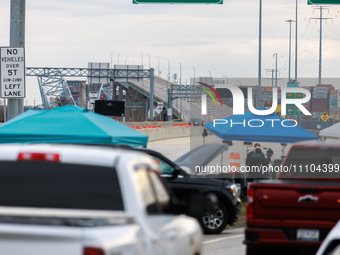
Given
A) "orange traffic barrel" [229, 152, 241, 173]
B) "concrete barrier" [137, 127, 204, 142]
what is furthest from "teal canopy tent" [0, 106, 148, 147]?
"concrete barrier" [137, 127, 204, 142]

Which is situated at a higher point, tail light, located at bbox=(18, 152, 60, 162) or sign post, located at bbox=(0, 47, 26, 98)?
sign post, located at bbox=(0, 47, 26, 98)

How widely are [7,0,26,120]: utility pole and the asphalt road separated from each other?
17.9 ft

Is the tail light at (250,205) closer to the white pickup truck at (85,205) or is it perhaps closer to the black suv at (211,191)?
the white pickup truck at (85,205)

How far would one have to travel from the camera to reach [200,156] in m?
14.6

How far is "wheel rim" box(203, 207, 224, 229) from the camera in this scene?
40.6 feet

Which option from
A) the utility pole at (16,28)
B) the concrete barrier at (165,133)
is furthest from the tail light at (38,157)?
the concrete barrier at (165,133)

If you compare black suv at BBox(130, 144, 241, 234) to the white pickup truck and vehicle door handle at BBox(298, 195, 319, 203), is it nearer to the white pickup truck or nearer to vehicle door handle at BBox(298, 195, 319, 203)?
vehicle door handle at BBox(298, 195, 319, 203)

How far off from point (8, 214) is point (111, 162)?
2.72 feet

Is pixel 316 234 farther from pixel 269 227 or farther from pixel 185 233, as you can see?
pixel 185 233

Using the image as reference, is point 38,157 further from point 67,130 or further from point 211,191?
point 67,130

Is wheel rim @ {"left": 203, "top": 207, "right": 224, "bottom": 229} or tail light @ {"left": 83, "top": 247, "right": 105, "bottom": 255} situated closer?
tail light @ {"left": 83, "top": 247, "right": 105, "bottom": 255}

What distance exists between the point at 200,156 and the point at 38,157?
412 inches

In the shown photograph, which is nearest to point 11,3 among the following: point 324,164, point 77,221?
point 324,164

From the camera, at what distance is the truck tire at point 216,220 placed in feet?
40.5
